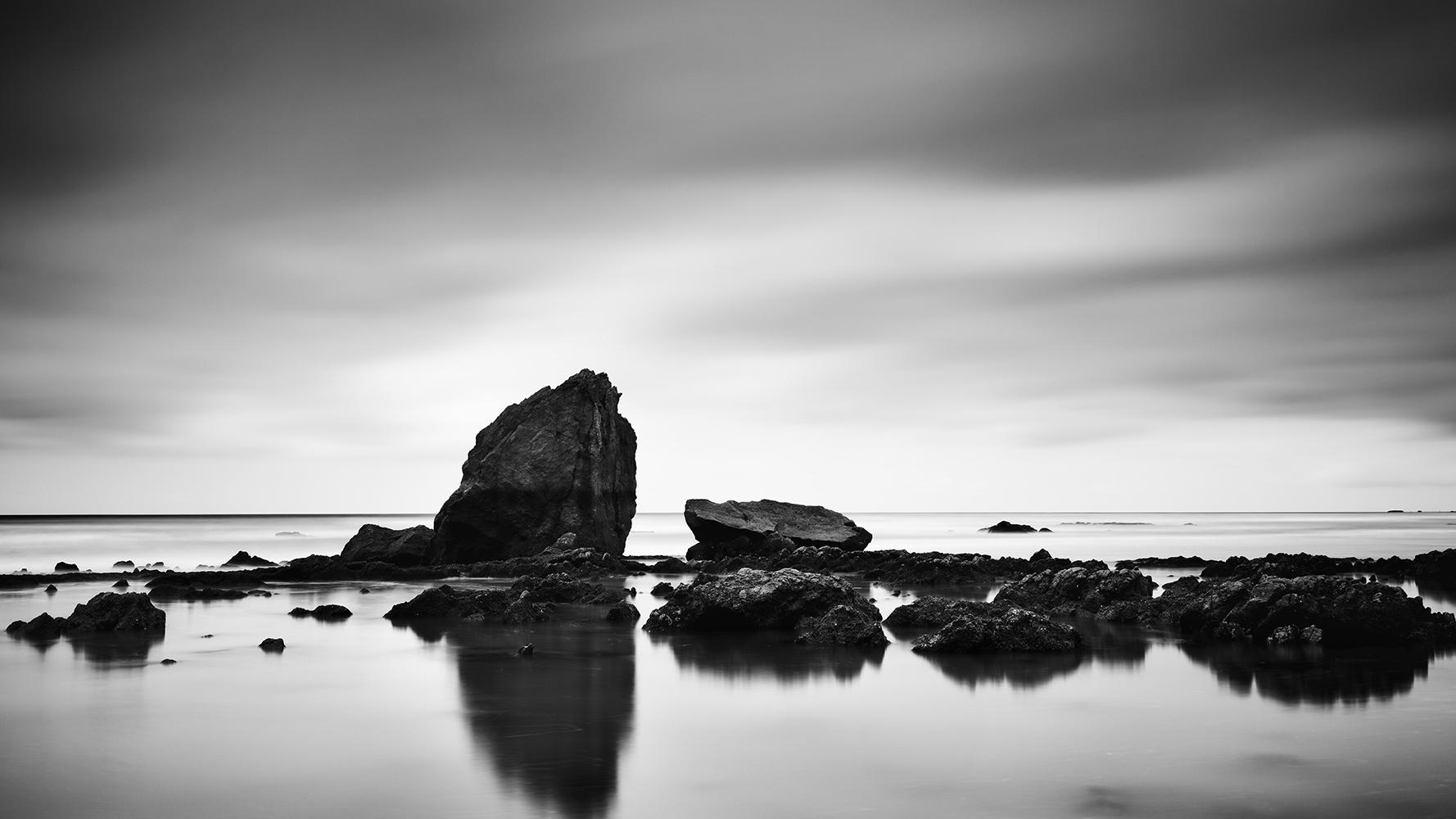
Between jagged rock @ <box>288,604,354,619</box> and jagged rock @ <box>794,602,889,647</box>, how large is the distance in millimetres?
11569

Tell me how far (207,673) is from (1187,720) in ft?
45.8

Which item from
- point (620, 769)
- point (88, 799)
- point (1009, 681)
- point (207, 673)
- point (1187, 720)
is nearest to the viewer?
point (88, 799)

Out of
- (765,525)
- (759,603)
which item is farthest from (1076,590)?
(765,525)

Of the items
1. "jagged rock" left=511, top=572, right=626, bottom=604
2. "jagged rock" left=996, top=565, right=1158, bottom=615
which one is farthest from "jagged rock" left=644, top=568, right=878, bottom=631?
"jagged rock" left=511, top=572, right=626, bottom=604

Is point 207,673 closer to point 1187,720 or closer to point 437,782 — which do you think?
point 437,782

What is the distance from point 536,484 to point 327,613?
2192 cm

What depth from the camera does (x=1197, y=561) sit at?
143 ft

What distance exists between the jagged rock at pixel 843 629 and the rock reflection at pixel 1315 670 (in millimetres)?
5355

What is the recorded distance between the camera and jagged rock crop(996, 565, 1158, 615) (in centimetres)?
2369

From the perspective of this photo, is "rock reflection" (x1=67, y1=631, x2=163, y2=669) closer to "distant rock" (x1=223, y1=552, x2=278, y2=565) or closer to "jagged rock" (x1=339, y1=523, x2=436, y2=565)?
"jagged rock" (x1=339, y1=523, x2=436, y2=565)

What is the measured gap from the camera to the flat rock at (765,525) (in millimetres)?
52531

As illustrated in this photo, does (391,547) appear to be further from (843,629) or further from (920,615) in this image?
(843,629)

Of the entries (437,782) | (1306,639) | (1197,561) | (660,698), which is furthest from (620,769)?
(1197,561)

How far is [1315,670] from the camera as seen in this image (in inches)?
621
